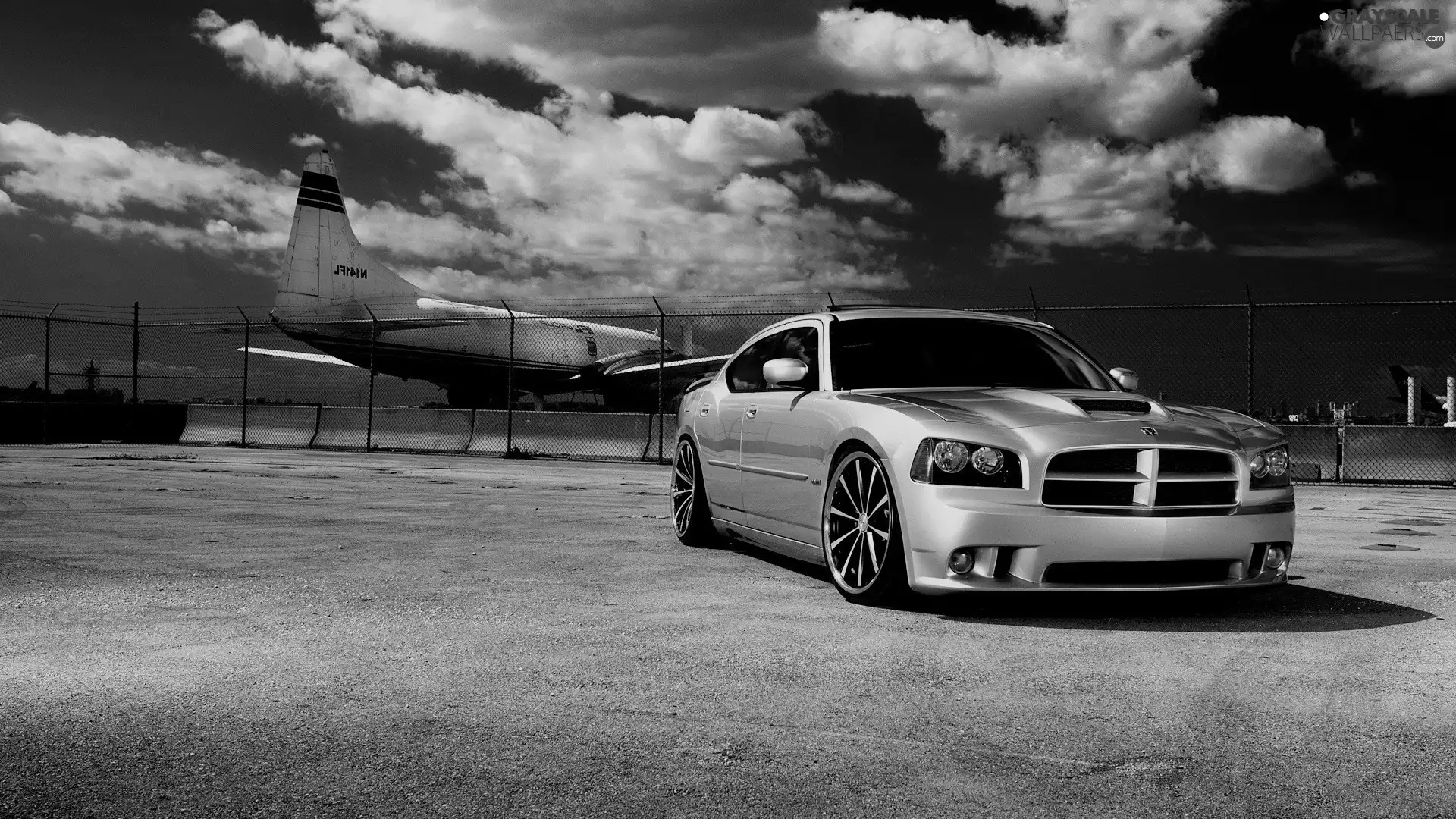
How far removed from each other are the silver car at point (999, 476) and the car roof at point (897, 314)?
0.27 feet

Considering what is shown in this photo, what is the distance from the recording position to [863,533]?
18.4 ft

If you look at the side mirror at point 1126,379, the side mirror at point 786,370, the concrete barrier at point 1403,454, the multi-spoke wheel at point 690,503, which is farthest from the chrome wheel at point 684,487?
the concrete barrier at point 1403,454

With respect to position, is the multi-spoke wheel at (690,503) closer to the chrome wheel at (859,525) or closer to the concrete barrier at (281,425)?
the chrome wheel at (859,525)

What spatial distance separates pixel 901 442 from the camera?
530 centimetres

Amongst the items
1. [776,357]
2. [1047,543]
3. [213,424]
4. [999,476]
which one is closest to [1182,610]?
[1047,543]

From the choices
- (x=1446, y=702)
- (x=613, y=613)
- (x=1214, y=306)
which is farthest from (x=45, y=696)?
(x=1214, y=306)

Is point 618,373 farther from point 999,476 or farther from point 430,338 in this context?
point 999,476

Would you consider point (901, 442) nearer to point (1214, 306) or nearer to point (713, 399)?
point (713, 399)

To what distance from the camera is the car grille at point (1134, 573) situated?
5.01 meters

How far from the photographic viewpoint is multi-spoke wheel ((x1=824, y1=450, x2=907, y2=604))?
17.6ft

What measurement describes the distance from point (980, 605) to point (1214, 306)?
1221cm

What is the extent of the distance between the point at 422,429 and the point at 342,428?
7.03ft

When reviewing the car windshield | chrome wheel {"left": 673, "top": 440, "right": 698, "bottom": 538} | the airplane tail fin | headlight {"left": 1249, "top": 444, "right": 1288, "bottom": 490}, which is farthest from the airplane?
headlight {"left": 1249, "top": 444, "right": 1288, "bottom": 490}

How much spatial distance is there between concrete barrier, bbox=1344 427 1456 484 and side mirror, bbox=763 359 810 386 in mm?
12664
